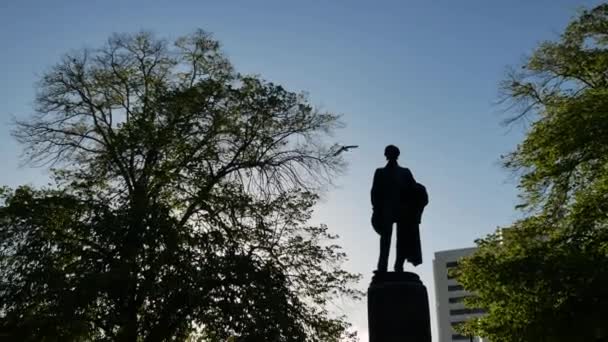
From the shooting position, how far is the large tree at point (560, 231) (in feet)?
48.2

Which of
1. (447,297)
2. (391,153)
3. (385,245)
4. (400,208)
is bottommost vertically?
(385,245)

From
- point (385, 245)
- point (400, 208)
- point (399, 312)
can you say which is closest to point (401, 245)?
point (385, 245)

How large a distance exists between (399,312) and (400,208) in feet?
6.24

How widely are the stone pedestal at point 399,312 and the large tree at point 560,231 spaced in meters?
7.16

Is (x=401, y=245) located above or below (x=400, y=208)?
below

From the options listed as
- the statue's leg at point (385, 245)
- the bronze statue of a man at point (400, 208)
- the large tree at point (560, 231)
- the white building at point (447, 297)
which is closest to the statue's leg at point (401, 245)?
the bronze statue of a man at point (400, 208)

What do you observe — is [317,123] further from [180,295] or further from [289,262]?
[180,295]

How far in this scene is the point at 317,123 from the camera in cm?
2147

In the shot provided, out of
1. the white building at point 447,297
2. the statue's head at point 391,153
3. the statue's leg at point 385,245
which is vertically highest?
the white building at point 447,297

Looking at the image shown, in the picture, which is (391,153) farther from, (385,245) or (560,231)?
(560,231)

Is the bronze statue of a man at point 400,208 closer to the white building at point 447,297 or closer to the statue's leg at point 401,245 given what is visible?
the statue's leg at point 401,245

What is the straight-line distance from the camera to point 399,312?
8.98 m

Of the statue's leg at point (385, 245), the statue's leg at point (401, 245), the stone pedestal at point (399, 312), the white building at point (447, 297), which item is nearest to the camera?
the stone pedestal at point (399, 312)

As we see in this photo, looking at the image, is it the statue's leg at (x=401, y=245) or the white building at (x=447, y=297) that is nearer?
the statue's leg at (x=401, y=245)
